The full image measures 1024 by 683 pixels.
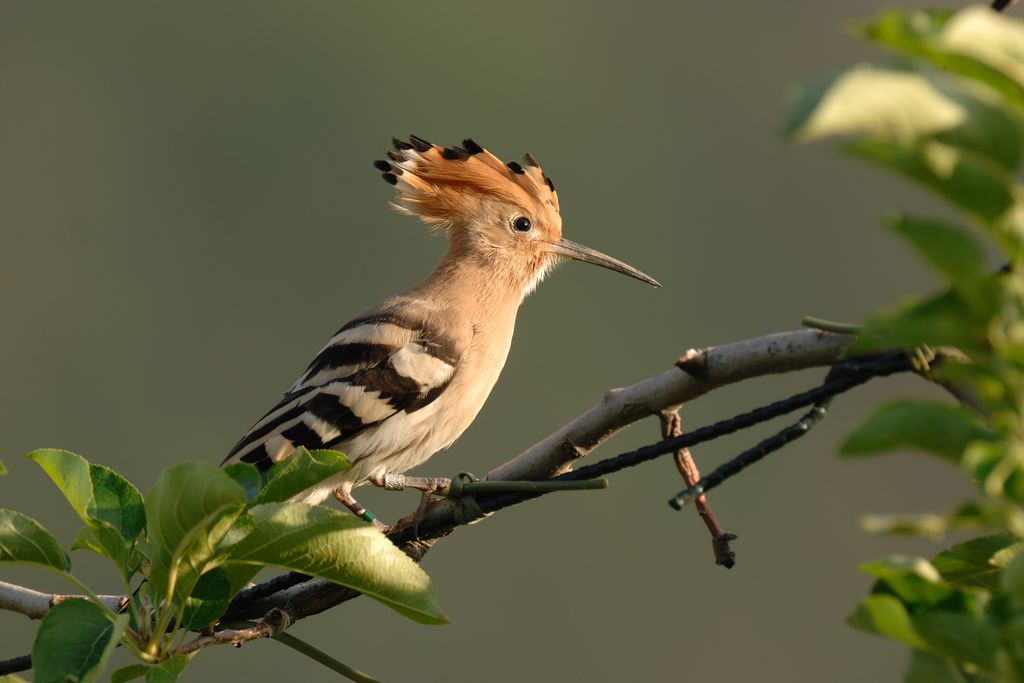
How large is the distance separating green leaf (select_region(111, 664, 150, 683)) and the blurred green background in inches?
417

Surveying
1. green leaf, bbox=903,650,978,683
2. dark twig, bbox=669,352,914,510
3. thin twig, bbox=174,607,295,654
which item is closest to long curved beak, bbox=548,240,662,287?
thin twig, bbox=174,607,295,654

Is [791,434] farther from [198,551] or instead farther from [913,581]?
[198,551]

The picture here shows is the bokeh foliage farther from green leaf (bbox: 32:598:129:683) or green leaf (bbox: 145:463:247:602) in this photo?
green leaf (bbox: 32:598:129:683)

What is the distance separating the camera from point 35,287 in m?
22.7

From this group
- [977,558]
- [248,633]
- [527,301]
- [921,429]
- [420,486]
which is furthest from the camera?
[527,301]

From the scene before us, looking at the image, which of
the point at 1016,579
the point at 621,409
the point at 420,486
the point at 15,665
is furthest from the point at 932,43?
the point at 420,486

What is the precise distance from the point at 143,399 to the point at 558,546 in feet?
22.0

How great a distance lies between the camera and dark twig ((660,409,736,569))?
1280 millimetres

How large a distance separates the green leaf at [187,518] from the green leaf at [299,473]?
79 mm

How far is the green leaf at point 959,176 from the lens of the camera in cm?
60

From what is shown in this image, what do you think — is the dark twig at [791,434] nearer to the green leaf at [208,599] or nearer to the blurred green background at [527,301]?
the green leaf at [208,599]

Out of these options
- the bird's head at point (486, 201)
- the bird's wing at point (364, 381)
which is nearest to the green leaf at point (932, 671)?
the bird's wing at point (364, 381)

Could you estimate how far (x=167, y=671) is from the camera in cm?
114

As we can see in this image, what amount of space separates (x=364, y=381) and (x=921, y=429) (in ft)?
5.94
